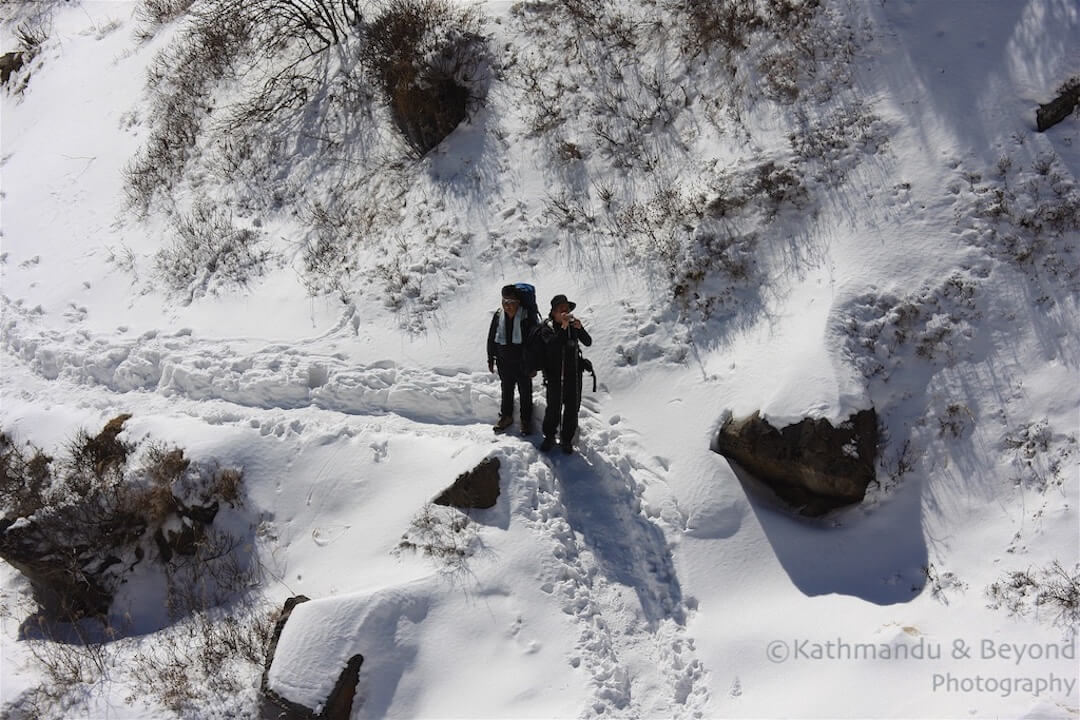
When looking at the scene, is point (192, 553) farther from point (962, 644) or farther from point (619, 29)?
point (619, 29)

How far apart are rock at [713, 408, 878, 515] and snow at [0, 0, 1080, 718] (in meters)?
0.18

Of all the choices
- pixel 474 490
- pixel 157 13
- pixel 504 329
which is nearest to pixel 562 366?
pixel 504 329

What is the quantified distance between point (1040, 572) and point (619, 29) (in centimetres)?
1027

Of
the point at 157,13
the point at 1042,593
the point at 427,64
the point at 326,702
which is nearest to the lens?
the point at 1042,593

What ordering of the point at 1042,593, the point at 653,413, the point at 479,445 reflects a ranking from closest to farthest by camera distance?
the point at 1042,593 → the point at 479,445 → the point at 653,413

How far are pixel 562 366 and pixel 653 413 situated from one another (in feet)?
4.91

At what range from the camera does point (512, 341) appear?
308 inches

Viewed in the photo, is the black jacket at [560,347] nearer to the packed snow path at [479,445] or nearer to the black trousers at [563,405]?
the black trousers at [563,405]

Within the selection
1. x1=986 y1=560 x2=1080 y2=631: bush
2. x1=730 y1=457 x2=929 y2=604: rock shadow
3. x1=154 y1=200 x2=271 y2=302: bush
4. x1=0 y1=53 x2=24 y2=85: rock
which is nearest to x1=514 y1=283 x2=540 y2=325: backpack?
x1=730 y1=457 x2=929 y2=604: rock shadow

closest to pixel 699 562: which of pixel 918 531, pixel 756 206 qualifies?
pixel 918 531

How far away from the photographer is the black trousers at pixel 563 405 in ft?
25.3

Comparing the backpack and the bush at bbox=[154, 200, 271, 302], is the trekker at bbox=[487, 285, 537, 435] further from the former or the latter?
the bush at bbox=[154, 200, 271, 302]

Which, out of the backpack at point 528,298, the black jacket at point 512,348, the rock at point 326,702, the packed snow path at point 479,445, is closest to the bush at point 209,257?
the packed snow path at point 479,445

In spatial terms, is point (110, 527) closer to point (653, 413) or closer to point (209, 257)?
point (209, 257)
